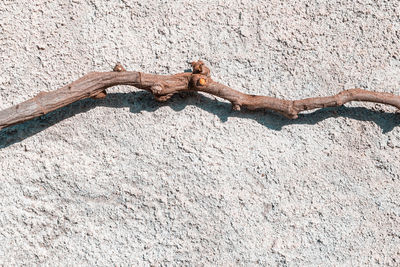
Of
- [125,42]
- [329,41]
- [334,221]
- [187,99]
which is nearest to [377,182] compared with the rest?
[334,221]

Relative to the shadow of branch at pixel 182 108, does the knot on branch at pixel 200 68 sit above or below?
above

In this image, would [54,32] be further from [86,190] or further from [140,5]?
[86,190]

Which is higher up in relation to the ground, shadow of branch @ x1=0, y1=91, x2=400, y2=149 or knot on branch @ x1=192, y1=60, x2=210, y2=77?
knot on branch @ x1=192, y1=60, x2=210, y2=77

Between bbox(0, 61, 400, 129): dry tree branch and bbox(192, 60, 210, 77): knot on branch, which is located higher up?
bbox(192, 60, 210, 77): knot on branch
